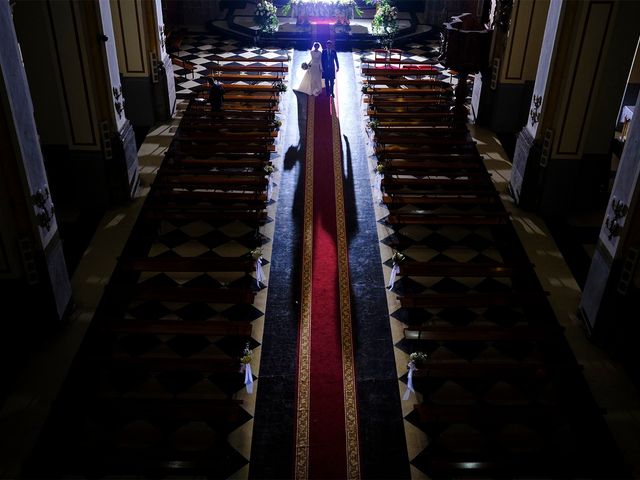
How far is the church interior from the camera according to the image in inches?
258

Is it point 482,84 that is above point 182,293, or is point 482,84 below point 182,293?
above

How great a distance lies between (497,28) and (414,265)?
661 cm

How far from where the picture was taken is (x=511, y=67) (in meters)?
13.0

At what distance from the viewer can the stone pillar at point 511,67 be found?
41.0ft

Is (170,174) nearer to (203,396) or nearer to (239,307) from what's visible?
(239,307)

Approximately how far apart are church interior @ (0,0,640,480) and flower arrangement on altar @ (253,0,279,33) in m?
5.09

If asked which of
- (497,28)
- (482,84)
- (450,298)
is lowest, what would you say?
(450,298)

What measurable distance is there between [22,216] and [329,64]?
27.3 feet

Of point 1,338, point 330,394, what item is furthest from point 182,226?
point 330,394

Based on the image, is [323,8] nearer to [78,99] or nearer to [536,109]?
[536,109]

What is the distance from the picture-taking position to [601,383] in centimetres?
737

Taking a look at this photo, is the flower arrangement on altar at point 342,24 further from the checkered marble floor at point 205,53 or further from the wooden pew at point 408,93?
the wooden pew at point 408,93

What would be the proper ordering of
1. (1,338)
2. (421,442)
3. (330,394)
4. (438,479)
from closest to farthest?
(438,479) → (421,442) → (330,394) → (1,338)

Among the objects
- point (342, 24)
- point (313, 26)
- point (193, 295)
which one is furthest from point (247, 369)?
point (342, 24)
